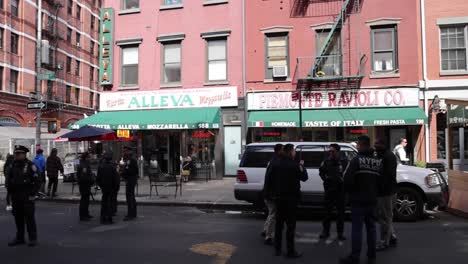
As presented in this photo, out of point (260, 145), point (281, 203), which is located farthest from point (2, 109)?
point (281, 203)

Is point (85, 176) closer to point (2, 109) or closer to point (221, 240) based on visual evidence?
point (221, 240)

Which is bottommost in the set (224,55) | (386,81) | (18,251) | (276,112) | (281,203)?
(18,251)

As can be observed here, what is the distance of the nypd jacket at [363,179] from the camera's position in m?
5.89

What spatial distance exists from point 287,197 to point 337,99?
38.2ft

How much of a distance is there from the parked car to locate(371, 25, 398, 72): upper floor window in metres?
8.63

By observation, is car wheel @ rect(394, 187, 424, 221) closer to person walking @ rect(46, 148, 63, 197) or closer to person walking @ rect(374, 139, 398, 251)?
person walking @ rect(374, 139, 398, 251)

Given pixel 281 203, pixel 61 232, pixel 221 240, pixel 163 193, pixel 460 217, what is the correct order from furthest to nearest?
1. pixel 163 193
2. pixel 460 217
3. pixel 61 232
4. pixel 221 240
5. pixel 281 203

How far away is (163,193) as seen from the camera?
46.5 feet

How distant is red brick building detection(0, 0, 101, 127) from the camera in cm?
3388

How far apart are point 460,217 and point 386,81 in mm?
8134

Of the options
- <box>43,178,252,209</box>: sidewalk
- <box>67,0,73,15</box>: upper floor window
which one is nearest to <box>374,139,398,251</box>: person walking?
<box>43,178,252,209</box>: sidewalk

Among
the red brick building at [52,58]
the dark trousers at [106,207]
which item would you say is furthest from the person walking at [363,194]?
the red brick building at [52,58]

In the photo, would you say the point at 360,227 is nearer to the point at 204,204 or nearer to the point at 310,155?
the point at 310,155

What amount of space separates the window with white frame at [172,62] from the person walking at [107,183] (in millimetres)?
10074
